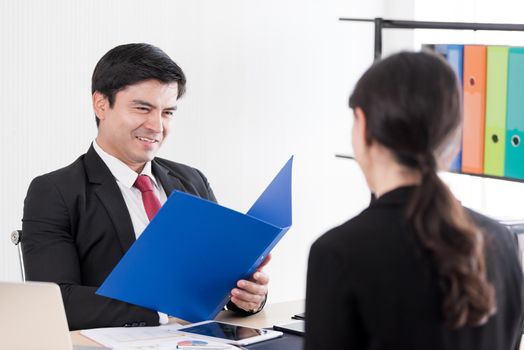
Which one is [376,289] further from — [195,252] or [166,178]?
[166,178]

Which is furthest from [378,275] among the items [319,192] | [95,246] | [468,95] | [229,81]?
[319,192]

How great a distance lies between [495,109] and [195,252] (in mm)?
1311

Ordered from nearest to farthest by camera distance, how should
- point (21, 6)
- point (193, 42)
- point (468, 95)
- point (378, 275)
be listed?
point (378, 275) → point (468, 95) → point (21, 6) → point (193, 42)

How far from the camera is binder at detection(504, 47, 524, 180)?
8.82 feet

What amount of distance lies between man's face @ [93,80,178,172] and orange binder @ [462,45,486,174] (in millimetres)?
1075

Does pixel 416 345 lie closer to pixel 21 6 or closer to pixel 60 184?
pixel 60 184

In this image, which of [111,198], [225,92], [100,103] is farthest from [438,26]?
[111,198]

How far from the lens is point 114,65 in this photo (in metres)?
2.36

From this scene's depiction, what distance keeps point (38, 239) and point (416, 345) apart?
1.35 m

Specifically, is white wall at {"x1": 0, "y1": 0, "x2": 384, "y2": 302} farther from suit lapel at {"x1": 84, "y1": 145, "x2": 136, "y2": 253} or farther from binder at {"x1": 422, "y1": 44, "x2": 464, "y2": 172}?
binder at {"x1": 422, "y1": 44, "x2": 464, "y2": 172}

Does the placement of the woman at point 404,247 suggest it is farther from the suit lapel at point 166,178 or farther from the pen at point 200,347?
the suit lapel at point 166,178

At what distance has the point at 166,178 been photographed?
2.48 meters

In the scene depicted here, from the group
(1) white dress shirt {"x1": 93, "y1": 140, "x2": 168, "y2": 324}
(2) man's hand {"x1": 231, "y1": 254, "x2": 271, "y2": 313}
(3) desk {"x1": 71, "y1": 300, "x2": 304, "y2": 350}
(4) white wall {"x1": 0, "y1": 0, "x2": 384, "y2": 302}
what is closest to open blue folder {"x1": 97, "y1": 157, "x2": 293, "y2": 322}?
(2) man's hand {"x1": 231, "y1": 254, "x2": 271, "y2": 313}

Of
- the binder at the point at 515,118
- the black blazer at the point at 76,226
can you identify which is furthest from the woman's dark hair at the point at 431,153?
the binder at the point at 515,118
